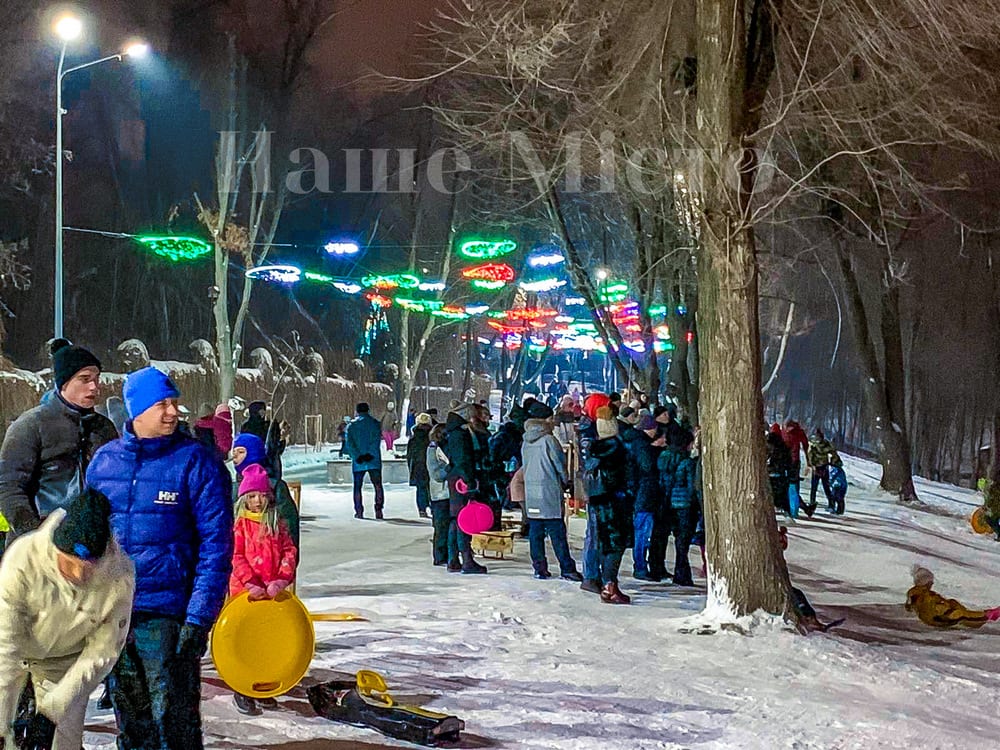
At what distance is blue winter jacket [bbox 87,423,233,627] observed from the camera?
439 cm

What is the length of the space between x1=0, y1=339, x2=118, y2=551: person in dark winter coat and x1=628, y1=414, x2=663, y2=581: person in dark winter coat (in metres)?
5.91

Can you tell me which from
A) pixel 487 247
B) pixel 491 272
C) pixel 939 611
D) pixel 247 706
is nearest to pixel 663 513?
pixel 939 611

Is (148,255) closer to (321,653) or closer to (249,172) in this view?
(249,172)

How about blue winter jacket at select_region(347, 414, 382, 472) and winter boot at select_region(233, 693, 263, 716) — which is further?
blue winter jacket at select_region(347, 414, 382, 472)

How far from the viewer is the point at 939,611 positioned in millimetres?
9773

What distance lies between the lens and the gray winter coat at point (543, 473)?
10.9 metres

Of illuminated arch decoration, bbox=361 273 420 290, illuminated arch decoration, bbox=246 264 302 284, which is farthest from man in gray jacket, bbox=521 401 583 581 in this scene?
illuminated arch decoration, bbox=361 273 420 290

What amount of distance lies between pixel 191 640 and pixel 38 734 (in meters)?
0.68

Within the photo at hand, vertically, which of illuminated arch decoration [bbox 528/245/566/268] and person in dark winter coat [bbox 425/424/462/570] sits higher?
illuminated arch decoration [bbox 528/245/566/268]

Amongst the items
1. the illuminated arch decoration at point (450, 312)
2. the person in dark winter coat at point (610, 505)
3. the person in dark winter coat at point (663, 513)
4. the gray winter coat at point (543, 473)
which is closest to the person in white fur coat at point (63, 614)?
the person in dark winter coat at point (610, 505)

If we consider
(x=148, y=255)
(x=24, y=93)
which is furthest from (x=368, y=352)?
(x=24, y=93)

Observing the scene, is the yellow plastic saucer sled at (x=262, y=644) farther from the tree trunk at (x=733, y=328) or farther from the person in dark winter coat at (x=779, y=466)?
the person in dark winter coat at (x=779, y=466)

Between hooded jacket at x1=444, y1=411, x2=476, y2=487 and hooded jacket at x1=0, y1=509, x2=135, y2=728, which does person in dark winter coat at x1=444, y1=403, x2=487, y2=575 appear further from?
hooded jacket at x1=0, y1=509, x2=135, y2=728

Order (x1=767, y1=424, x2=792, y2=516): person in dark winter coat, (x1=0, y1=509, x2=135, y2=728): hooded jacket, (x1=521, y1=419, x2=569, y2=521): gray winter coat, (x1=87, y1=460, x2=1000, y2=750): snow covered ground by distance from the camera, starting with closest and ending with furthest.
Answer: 1. (x1=0, y1=509, x2=135, y2=728): hooded jacket
2. (x1=87, y1=460, x2=1000, y2=750): snow covered ground
3. (x1=521, y1=419, x2=569, y2=521): gray winter coat
4. (x1=767, y1=424, x2=792, y2=516): person in dark winter coat
